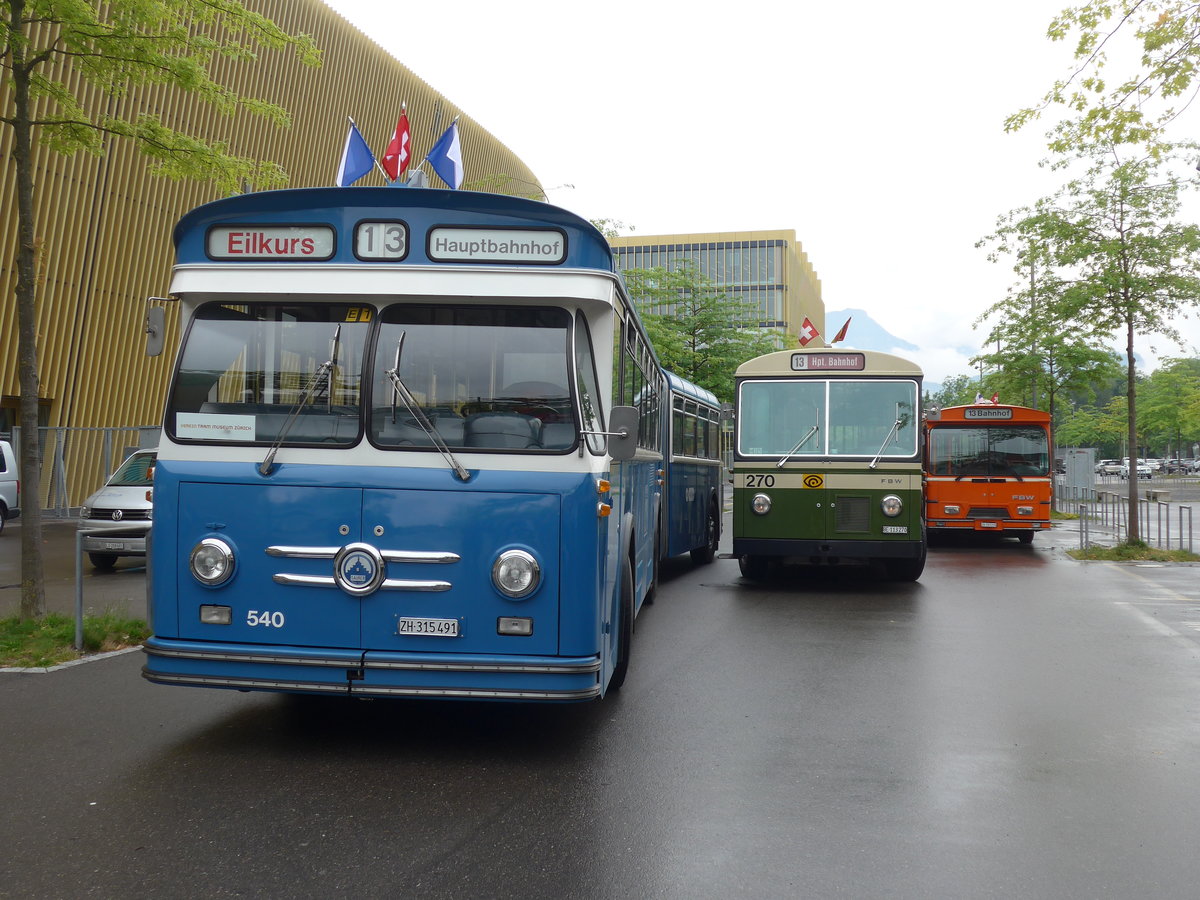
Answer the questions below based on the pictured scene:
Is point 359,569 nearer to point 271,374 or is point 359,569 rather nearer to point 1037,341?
point 271,374

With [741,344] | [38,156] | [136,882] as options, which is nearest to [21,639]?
[136,882]

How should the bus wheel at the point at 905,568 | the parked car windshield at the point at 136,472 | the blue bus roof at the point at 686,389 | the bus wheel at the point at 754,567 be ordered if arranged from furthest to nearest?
the parked car windshield at the point at 136,472 → the bus wheel at the point at 754,567 → the bus wheel at the point at 905,568 → the blue bus roof at the point at 686,389

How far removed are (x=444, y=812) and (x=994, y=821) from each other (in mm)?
2409

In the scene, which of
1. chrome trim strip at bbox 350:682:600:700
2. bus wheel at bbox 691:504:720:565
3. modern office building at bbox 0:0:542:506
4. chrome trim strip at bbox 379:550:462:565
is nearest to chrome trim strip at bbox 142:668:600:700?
chrome trim strip at bbox 350:682:600:700

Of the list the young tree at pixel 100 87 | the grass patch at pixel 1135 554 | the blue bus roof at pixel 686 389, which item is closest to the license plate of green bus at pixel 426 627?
the young tree at pixel 100 87

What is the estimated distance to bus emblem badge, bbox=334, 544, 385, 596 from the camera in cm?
527

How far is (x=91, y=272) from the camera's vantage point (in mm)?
26531

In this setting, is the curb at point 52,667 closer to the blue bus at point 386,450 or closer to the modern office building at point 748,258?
the blue bus at point 386,450

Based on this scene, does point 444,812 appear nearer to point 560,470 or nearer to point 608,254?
point 560,470

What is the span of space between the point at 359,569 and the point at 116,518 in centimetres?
1050

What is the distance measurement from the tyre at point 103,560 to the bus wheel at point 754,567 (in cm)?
856

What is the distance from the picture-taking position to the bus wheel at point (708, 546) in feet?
53.3

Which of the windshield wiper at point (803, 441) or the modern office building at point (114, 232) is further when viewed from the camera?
the modern office building at point (114, 232)

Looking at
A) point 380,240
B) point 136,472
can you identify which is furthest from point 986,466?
point 380,240
